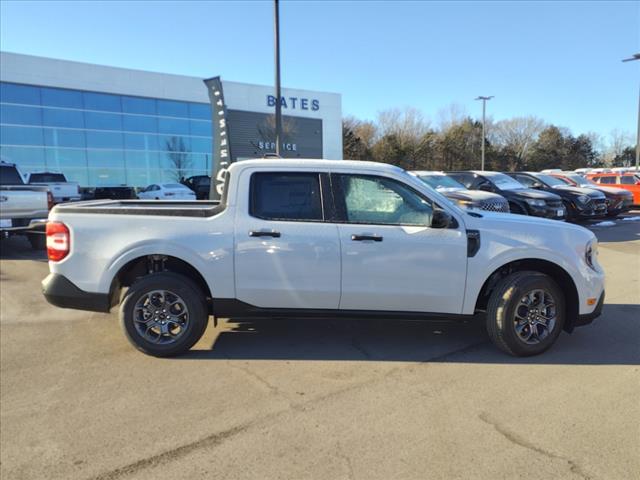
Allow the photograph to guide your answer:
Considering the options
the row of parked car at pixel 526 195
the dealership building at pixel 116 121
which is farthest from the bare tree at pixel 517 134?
the row of parked car at pixel 526 195

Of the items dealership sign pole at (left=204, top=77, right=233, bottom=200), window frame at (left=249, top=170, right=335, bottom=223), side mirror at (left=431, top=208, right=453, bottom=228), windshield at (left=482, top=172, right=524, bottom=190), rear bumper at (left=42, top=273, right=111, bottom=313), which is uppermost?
dealership sign pole at (left=204, top=77, right=233, bottom=200)

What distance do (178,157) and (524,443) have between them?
109 ft

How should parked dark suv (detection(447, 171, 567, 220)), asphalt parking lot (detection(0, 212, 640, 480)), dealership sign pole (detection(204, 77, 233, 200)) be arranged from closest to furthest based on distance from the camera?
1. asphalt parking lot (detection(0, 212, 640, 480))
2. dealership sign pole (detection(204, 77, 233, 200))
3. parked dark suv (detection(447, 171, 567, 220))

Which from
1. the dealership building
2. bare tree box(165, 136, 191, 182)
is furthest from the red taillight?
bare tree box(165, 136, 191, 182)

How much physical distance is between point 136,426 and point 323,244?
2082 mm

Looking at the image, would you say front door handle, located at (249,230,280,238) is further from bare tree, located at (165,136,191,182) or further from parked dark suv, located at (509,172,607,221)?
bare tree, located at (165,136,191,182)

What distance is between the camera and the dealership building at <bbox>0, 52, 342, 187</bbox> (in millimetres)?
27297

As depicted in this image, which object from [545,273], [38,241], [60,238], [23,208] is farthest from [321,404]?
[38,241]

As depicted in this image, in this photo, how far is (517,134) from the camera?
71.7m

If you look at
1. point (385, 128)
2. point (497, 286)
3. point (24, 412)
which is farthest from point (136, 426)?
point (385, 128)

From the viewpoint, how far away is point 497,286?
4344 mm

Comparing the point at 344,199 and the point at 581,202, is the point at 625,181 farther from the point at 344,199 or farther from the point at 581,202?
the point at 344,199

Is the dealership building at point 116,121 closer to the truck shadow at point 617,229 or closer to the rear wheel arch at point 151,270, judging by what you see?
the truck shadow at point 617,229

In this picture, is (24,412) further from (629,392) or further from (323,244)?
(629,392)
